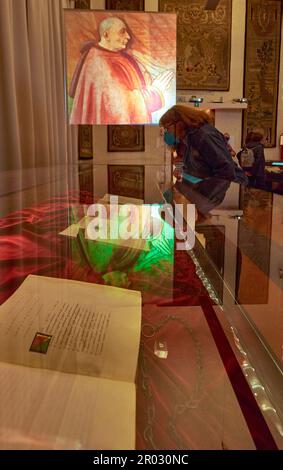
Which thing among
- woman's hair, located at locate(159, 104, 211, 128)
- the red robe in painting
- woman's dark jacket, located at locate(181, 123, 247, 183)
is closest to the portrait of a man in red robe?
the red robe in painting

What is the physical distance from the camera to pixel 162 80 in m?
3.88

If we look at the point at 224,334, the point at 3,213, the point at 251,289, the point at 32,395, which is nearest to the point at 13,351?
the point at 32,395

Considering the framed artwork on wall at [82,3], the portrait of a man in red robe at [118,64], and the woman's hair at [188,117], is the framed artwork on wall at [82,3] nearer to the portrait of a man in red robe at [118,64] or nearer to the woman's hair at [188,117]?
the portrait of a man in red robe at [118,64]

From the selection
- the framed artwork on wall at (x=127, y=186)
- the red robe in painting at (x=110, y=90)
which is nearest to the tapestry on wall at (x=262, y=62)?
the red robe in painting at (x=110, y=90)

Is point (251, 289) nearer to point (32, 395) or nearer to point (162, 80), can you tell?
point (32, 395)

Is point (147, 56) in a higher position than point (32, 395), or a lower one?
higher

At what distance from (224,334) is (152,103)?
363 cm

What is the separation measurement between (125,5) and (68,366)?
6689 mm

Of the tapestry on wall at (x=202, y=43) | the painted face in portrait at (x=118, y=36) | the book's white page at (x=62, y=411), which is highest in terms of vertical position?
the tapestry on wall at (x=202, y=43)

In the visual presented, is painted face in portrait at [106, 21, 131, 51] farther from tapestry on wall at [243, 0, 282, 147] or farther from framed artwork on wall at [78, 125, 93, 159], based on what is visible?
tapestry on wall at [243, 0, 282, 147]

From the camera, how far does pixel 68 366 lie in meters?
0.40

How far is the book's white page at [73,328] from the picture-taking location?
1.36ft

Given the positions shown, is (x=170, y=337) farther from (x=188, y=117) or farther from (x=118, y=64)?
(x=118, y=64)

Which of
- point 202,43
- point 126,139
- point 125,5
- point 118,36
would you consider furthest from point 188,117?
point 125,5
